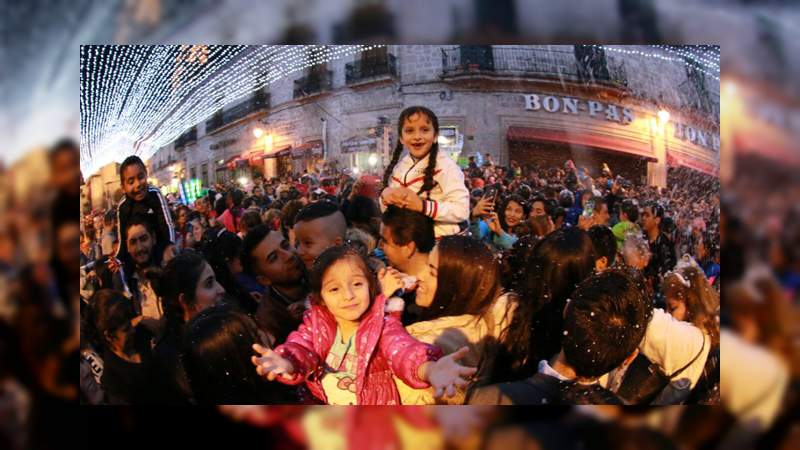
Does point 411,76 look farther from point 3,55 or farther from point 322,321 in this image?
point 3,55

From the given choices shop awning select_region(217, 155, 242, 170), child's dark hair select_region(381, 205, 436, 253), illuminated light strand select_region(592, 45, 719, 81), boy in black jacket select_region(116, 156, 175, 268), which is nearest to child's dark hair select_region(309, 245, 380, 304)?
child's dark hair select_region(381, 205, 436, 253)

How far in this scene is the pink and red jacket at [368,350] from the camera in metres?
2.86

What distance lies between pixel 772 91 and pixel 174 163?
2.57 metres

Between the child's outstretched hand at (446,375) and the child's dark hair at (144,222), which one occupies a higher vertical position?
the child's dark hair at (144,222)

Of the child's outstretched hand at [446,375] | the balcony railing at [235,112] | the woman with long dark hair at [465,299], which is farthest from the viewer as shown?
the balcony railing at [235,112]

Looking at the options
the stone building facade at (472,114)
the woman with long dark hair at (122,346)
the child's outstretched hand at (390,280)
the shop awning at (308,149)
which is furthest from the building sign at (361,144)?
the woman with long dark hair at (122,346)

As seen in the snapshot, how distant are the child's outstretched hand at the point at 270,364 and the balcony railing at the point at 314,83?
1027 millimetres

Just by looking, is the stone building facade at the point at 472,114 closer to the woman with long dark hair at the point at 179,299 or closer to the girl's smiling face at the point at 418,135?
the girl's smiling face at the point at 418,135

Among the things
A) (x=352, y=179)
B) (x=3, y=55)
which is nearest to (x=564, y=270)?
(x=352, y=179)

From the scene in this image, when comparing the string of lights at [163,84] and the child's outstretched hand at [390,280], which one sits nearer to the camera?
the child's outstretched hand at [390,280]

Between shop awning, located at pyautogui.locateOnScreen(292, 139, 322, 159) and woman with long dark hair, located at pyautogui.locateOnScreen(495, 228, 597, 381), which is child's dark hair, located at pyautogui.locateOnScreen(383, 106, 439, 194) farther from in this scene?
woman with long dark hair, located at pyautogui.locateOnScreen(495, 228, 597, 381)

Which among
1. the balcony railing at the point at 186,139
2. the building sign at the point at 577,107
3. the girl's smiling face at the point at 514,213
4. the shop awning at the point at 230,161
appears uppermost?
the building sign at the point at 577,107

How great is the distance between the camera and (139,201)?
9.93 ft

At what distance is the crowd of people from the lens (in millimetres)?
2887
